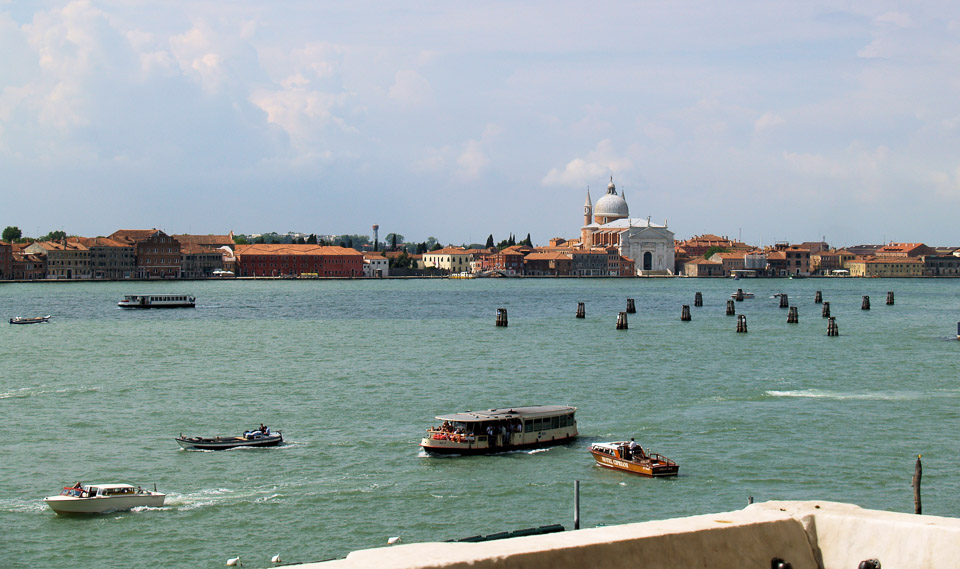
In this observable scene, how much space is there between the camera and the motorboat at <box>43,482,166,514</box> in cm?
1702

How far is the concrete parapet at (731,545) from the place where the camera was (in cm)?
492

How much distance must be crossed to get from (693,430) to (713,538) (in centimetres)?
1901

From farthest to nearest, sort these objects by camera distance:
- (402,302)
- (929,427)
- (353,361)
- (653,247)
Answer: (653,247) < (402,302) < (353,361) < (929,427)

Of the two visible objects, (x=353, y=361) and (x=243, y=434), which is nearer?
(x=243, y=434)

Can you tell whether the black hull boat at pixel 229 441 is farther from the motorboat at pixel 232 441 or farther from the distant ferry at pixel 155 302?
the distant ferry at pixel 155 302

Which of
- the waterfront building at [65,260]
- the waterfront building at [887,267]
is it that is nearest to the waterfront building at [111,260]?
the waterfront building at [65,260]

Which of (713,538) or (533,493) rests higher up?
(713,538)

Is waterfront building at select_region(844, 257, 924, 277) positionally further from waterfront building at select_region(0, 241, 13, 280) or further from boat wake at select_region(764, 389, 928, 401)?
boat wake at select_region(764, 389, 928, 401)

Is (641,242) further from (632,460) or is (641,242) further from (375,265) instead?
(632,460)

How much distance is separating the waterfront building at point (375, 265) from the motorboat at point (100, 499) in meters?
151

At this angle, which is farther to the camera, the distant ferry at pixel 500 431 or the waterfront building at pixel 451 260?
the waterfront building at pixel 451 260

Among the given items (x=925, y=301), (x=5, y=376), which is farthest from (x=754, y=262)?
(x=5, y=376)

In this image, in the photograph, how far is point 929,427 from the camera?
2448 centimetres

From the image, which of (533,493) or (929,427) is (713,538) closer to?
(533,493)
